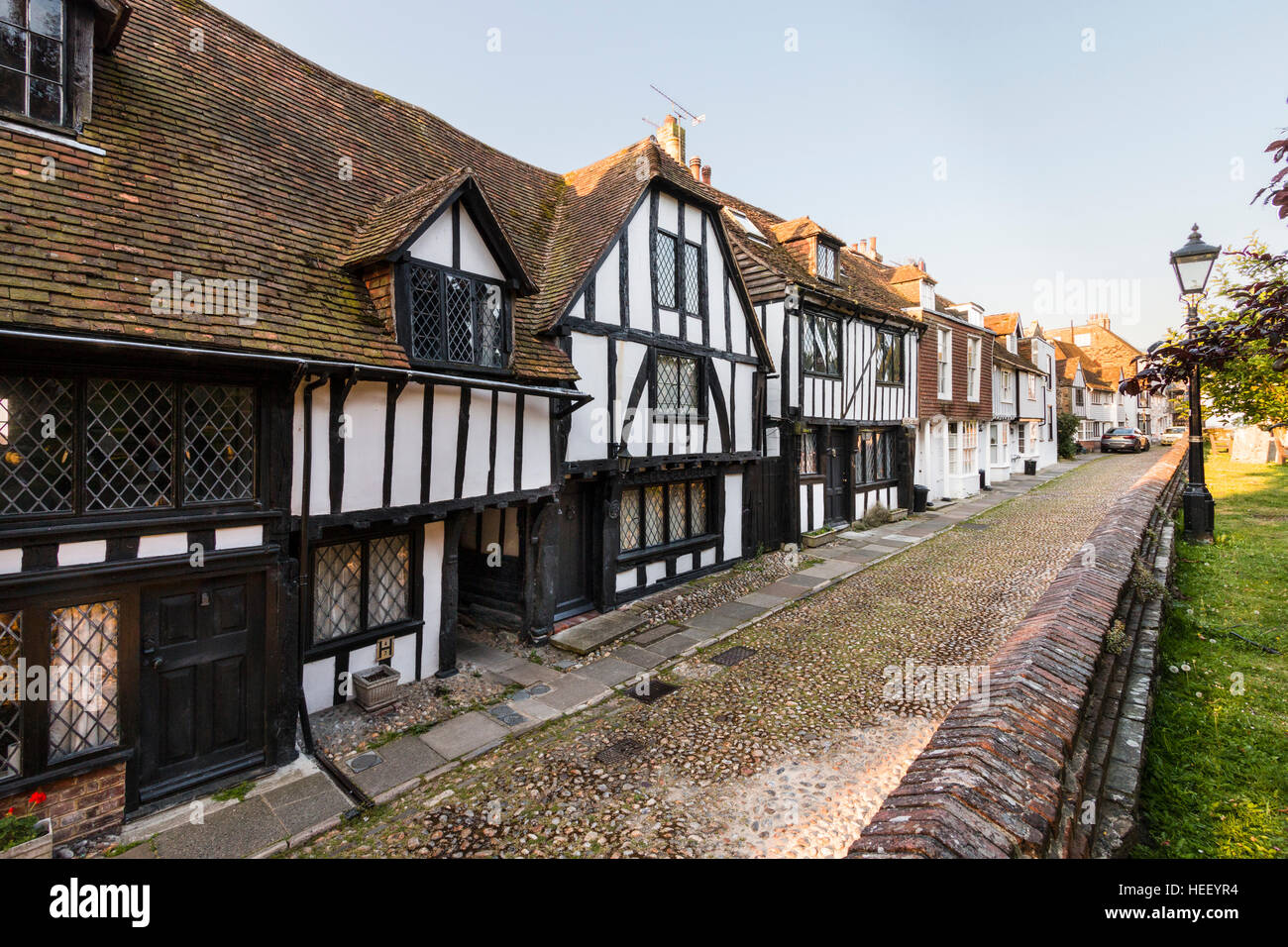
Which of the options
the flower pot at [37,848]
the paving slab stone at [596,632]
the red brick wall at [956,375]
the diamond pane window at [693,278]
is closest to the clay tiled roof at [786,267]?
the diamond pane window at [693,278]

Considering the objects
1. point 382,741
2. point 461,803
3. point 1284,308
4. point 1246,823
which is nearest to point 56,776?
point 382,741

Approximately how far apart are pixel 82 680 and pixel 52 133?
5.13m

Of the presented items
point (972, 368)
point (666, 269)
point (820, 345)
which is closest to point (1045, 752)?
point (666, 269)

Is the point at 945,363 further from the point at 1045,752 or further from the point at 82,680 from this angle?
the point at 82,680

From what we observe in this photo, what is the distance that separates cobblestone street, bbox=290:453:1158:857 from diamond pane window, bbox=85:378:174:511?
336 centimetres

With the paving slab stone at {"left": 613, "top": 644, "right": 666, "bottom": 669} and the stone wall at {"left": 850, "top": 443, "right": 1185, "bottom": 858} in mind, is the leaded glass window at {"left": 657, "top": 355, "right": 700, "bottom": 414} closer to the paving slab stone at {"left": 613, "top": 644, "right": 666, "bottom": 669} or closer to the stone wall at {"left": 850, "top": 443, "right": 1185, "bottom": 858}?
the paving slab stone at {"left": 613, "top": 644, "right": 666, "bottom": 669}

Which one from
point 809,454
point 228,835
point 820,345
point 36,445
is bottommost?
point 228,835

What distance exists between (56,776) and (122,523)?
2011mm

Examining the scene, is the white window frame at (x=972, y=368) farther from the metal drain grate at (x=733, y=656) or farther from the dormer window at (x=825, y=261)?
the metal drain grate at (x=733, y=656)

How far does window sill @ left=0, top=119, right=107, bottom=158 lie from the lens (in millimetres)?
5402

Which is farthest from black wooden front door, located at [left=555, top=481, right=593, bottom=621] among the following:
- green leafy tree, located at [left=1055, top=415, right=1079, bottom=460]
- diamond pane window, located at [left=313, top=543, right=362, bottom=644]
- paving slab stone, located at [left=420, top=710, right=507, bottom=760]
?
green leafy tree, located at [left=1055, top=415, right=1079, bottom=460]

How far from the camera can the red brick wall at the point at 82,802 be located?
4605 millimetres

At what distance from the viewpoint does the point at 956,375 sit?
23109 mm
